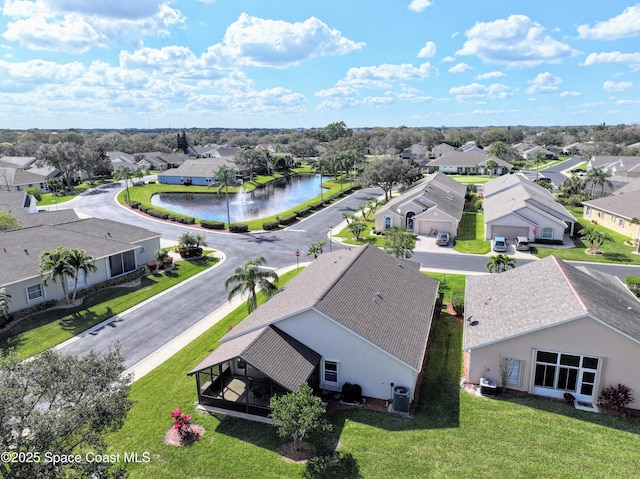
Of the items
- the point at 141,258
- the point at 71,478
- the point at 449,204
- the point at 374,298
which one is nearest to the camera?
the point at 71,478

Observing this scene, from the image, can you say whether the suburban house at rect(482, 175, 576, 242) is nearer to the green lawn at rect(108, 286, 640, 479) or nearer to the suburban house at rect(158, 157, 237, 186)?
the green lawn at rect(108, 286, 640, 479)

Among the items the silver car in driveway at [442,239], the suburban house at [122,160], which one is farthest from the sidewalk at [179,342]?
the suburban house at [122,160]

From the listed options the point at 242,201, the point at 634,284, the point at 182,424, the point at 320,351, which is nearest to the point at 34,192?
the point at 242,201

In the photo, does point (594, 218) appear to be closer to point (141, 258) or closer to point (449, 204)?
point (449, 204)

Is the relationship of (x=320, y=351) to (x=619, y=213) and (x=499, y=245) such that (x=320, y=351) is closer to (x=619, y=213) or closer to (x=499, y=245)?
(x=499, y=245)

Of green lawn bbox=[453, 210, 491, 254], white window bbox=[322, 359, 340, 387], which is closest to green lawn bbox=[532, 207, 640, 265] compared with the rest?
green lawn bbox=[453, 210, 491, 254]

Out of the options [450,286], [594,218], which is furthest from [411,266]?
[594,218]
